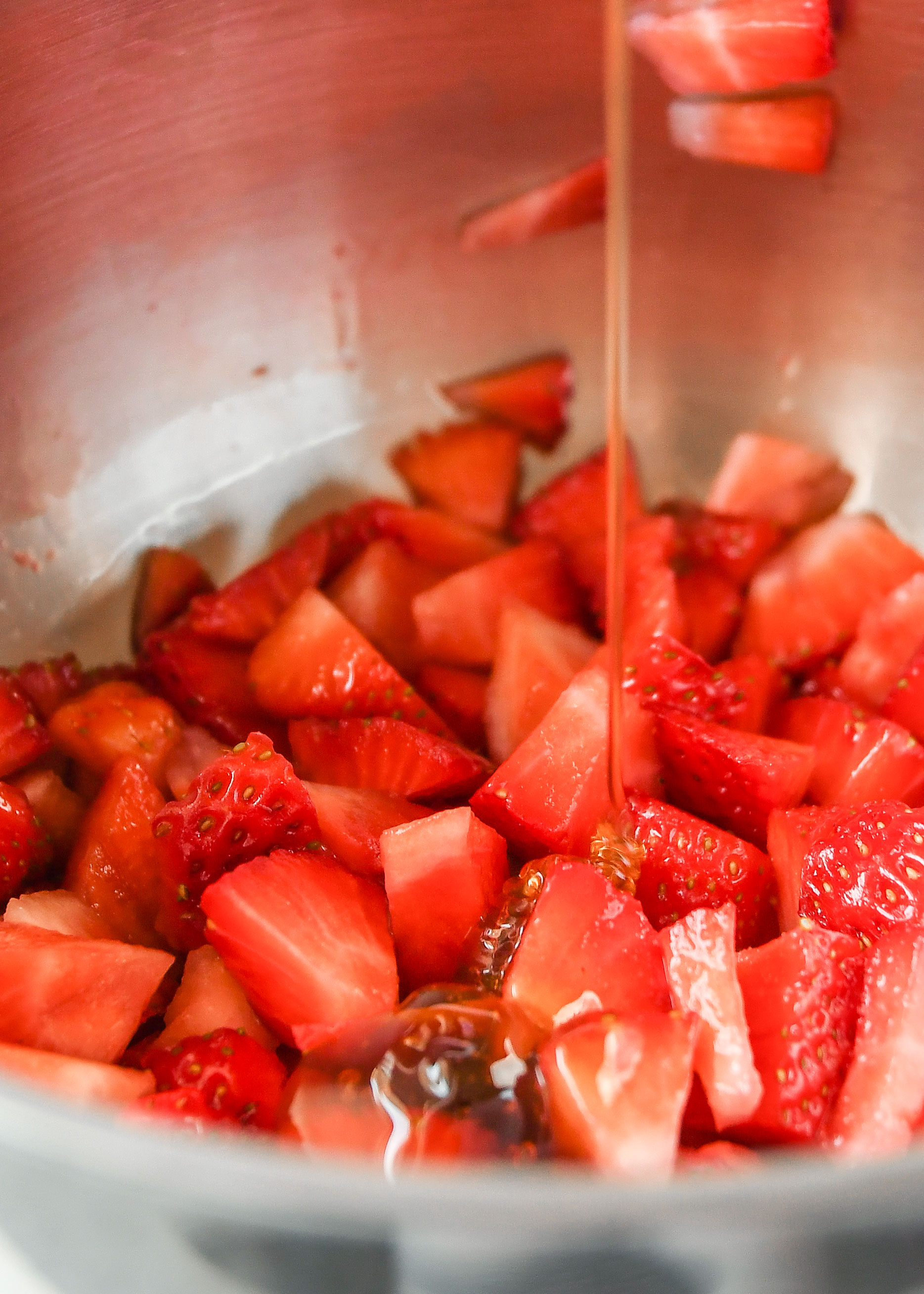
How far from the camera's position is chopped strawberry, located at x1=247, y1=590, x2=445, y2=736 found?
110 centimetres

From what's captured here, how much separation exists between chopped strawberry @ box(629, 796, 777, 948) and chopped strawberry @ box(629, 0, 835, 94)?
0.71m

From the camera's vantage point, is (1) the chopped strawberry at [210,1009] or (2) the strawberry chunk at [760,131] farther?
(2) the strawberry chunk at [760,131]

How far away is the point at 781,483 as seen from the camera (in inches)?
51.8

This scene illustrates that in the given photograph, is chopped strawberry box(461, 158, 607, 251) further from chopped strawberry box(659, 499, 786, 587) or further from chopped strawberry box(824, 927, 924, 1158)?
chopped strawberry box(824, 927, 924, 1158)

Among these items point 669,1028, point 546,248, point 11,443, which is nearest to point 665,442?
point 546,248

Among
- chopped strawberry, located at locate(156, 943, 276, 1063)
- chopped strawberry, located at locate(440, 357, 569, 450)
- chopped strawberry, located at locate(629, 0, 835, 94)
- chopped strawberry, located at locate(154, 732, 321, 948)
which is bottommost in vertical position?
chopped strawberry, located at locate(156, 943, 276, 1063)

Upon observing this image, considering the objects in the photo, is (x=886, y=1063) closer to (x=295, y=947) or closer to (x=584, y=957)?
(x=584, y=957)

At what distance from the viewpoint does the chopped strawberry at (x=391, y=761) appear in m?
1.00

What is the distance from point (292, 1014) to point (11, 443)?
60cm

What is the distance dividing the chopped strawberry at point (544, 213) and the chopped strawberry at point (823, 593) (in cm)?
43

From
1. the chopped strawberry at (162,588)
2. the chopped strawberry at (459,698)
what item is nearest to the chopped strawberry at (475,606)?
the chopped strawberry at (459,698)

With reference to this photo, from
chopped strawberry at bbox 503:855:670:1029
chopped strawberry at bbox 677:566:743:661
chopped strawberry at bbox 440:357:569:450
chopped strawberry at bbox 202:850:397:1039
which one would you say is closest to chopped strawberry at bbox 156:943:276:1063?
chopped strawberry at bbox 202:850:397:1039

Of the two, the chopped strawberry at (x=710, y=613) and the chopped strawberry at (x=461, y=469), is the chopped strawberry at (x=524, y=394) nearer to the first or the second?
the chopped strawberry at (x=461, y=469)

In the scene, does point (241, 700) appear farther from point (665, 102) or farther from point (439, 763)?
point (665, 102)
